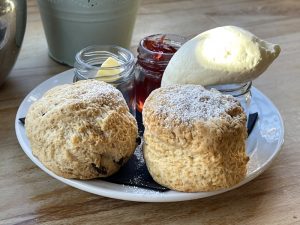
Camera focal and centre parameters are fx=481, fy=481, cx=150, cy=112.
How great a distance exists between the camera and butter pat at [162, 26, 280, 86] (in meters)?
0.73

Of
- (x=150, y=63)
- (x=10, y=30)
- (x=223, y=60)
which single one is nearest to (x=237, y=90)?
(x=223, y=60)

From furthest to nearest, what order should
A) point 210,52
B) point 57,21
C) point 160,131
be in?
point 57,21 < point 210,52 < point 160,131

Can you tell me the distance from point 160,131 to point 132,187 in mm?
85

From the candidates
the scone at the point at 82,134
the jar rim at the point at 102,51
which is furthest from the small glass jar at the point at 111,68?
the scone at the point at 82,134

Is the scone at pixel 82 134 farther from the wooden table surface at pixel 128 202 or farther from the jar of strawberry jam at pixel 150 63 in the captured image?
the jar of strawberry jam at pixel 150 63

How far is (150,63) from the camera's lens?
814 mm

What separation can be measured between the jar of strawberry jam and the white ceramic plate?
0.14 metres

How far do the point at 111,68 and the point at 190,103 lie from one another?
0.63ft

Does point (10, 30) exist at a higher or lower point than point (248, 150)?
higher

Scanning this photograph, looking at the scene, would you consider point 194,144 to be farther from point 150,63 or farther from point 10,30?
point 10,30

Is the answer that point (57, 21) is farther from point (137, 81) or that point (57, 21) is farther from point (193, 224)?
point (193, 224)

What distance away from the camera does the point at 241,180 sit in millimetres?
606

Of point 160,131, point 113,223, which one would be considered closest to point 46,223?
point 113,223

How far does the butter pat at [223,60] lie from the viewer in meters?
0.73
